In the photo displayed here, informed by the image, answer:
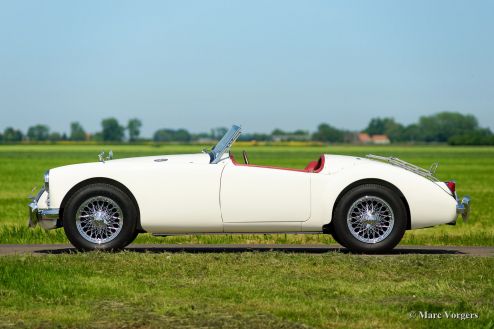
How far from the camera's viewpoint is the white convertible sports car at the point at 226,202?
11.2 meters

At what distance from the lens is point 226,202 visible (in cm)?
1124

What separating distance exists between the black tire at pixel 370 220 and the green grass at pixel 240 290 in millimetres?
502

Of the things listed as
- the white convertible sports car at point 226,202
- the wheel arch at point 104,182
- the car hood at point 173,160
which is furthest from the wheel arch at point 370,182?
the wheel arch at point 104,182

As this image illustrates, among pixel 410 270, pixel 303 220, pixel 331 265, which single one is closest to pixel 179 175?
pixel 303 220

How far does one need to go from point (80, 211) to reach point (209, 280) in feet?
8.98

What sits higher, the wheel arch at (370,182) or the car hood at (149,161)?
the car hood at (149,161)

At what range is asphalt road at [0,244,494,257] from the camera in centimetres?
1213

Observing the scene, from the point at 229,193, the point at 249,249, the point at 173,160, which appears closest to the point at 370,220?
the point at 229,193

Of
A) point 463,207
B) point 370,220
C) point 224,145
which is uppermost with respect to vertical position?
point 224,145

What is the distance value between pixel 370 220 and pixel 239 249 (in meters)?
1.87

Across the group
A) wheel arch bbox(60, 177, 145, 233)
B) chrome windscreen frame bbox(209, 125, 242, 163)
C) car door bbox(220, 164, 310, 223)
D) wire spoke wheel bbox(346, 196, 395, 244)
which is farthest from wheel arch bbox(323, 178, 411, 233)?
wheel arch bbox(60, 177, 145, 233)

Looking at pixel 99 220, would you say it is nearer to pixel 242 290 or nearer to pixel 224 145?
pixel 224 145

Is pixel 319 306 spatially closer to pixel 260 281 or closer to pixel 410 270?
pixel 260 281

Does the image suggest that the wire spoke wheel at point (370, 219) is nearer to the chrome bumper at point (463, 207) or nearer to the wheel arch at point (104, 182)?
the chrome bumper at point (463, 207)
